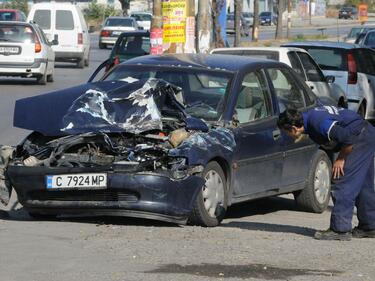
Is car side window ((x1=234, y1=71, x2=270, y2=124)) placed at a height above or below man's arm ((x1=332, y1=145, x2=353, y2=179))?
above

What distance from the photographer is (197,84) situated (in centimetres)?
1009

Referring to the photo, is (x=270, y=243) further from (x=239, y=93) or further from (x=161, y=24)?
(x=161, y=24)

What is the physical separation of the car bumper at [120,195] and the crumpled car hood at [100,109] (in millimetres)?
475

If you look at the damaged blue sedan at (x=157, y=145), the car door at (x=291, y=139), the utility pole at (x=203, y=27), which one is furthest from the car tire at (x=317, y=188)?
the utility pole at (x=203, y=27)

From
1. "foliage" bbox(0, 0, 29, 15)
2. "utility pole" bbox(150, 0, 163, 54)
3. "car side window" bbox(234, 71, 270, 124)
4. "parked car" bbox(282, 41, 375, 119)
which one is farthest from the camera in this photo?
"foliage" bbox(0, 0, 29, 15)

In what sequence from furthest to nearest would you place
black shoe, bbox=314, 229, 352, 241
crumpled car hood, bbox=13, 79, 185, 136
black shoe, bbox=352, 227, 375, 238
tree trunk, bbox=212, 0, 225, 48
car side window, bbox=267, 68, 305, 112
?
tree trunk, bbox=212, 0, 225, 48 < car side window, bbox=267, 68, 305, 112 < crumpled car hood, bbox=13, 79, 185, 136 < black shoe, bbox=352, 227, 375, 238 < black shoe, bbox=314, 229, 352, 241

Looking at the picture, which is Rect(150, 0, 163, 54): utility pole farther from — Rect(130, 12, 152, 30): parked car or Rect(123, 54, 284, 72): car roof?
Rect(130, 12, 152, 30): parked car

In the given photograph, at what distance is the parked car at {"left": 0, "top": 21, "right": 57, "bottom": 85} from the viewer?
87.5ft

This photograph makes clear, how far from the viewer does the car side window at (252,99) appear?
392 inches

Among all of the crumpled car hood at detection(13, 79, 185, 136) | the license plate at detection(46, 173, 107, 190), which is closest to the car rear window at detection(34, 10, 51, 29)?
the crumpled car hood at detection(13, 79, 185, 136)

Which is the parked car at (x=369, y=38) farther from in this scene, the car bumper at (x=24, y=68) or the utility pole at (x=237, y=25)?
the car bumper at (x=24, y=68)

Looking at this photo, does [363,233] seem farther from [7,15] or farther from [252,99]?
[7,15]

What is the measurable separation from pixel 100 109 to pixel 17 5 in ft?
226

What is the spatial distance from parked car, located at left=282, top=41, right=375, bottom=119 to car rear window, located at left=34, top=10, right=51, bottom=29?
685 inches
